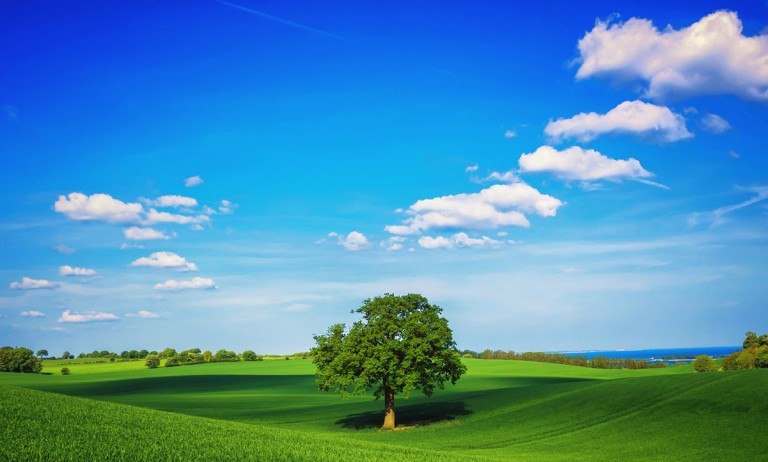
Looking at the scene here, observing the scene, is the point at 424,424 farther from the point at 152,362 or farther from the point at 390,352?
the point at 152,362

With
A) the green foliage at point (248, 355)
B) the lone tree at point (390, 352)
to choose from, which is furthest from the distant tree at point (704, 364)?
the green foliage at point (248, 355)

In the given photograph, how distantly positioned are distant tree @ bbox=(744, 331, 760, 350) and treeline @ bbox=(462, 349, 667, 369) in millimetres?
29193

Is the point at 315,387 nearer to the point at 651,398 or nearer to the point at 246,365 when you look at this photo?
the point at 246,365

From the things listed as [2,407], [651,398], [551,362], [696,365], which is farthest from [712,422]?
[551,362]

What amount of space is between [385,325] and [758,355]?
54.4 meters

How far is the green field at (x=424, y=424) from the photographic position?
18.3 metres

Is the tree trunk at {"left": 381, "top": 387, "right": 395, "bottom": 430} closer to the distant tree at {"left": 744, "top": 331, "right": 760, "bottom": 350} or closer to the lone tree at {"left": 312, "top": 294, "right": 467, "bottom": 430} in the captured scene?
the lone tree at {"left": 312, "top": 294, "right": 467, "bottom": 430}

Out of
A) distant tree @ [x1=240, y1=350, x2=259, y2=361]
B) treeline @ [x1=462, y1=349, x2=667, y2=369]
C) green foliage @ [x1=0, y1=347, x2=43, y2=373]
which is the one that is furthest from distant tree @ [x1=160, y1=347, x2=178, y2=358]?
treeline @ [x1=462, y1=349, x2=667, y2=369]

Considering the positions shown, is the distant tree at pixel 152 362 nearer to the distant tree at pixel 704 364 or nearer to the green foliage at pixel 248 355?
the green foliage at pixel 248 355

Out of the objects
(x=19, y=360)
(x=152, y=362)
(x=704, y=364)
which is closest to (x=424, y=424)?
(x=704, y=364)

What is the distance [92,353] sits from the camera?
158m

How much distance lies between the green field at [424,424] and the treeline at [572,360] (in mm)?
45876

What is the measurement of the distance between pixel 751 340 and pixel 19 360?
133109 millimetres

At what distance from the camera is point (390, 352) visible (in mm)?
43438
